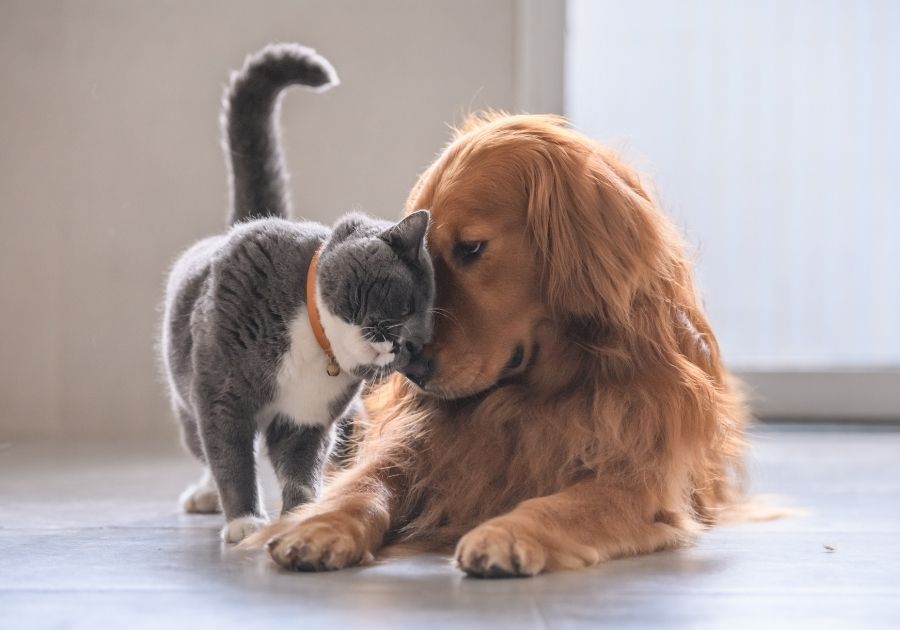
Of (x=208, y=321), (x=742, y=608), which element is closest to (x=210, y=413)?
(x=208, y=321)

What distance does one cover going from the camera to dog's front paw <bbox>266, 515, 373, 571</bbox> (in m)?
1.35

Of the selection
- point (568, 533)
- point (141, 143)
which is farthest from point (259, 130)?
point (141, 143)

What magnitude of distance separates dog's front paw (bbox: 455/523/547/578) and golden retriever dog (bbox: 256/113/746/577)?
18cm

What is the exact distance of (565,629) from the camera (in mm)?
1081

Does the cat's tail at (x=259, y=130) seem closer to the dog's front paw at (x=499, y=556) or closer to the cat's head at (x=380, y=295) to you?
the cat's head at (x=380, y=295)

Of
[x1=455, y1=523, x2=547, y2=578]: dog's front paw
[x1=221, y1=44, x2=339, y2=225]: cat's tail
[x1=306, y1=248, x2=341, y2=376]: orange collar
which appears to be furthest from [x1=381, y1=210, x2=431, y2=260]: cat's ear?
[x1=221, y1=44, x2=339, y2=225]: cat's tail

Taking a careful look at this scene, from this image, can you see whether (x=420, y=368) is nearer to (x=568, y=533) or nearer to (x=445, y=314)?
(x=445, y=314)

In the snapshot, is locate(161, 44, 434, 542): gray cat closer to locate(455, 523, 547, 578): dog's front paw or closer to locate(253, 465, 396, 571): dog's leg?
locate(253, 465, 396, 571): dog's leg

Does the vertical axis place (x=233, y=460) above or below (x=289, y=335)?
below

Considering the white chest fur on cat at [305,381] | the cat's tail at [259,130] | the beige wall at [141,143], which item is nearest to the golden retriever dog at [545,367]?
the white chest fur on cat at [305,381]

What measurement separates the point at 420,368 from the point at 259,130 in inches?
31.3

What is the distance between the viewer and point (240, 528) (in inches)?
63.4

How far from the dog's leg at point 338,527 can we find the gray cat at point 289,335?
0.43 feet

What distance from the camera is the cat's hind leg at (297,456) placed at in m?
1.73
